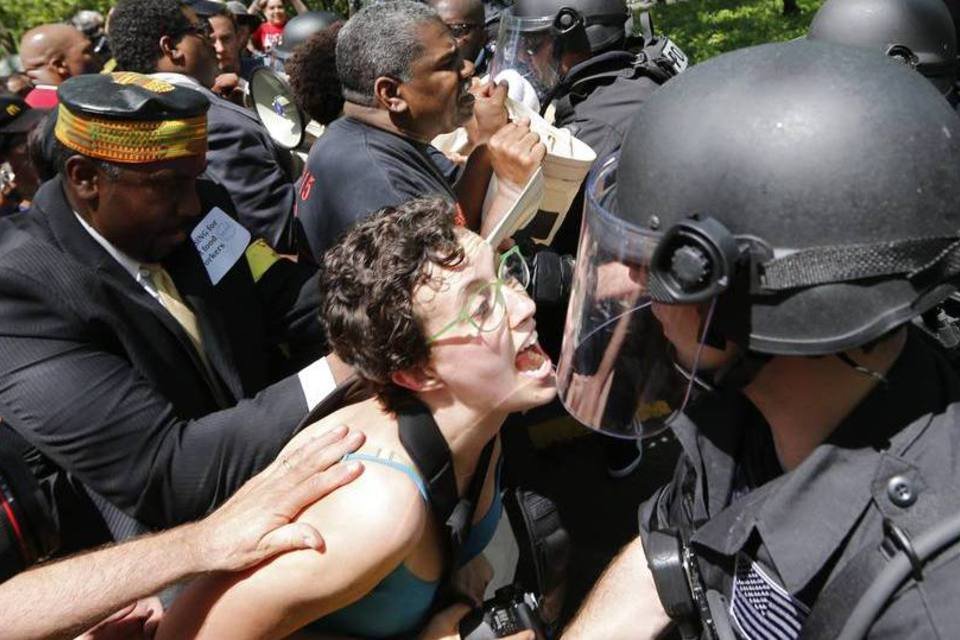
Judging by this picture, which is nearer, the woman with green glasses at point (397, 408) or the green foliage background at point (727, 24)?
the woman with green glasses at point (397, 408)

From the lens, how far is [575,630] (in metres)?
1.95

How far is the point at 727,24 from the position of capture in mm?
12469

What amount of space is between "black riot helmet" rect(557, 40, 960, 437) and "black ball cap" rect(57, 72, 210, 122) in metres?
1.40

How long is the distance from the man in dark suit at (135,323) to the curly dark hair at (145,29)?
2.02 m

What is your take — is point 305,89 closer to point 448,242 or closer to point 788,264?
point 448,242

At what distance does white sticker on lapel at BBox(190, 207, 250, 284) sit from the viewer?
247 centimetres

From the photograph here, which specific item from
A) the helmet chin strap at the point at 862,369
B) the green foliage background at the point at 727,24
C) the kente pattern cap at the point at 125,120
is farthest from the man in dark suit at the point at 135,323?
the green foliage background at the point at 727,24

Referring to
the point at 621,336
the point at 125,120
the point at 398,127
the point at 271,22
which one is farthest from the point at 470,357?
the point at 271,22

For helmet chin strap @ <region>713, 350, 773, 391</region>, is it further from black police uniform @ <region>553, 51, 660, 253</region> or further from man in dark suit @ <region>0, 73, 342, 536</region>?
black police uniform @ <region>553, 51, 660, 253</region>

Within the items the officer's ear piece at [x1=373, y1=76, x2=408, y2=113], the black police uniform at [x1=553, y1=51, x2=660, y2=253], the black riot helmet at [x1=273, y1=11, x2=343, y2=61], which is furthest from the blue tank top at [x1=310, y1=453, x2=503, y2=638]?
the black riot helmet at [x1=273, y1=11, x2=343, y2=61]

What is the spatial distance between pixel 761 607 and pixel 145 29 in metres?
3.91

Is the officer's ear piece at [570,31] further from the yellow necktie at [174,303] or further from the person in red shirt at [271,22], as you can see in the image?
the person in red shirt at [271,22]

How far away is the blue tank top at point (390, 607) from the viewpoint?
1.83 metres

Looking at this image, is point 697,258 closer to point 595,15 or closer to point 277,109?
point 595,15
